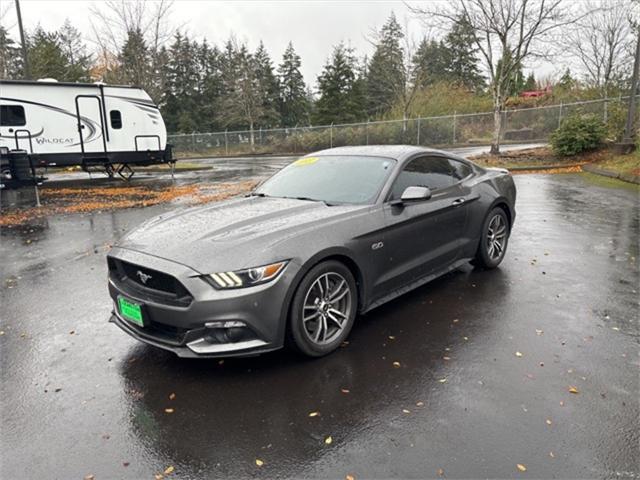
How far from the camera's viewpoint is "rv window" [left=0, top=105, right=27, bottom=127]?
15258 millimetres

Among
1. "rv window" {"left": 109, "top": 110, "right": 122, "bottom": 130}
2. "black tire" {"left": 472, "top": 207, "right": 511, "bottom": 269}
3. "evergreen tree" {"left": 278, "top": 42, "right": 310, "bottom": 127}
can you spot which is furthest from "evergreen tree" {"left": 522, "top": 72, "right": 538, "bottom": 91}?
"black tire" {"left": 472, "top": 207, "right": 511, "bottom": 269}

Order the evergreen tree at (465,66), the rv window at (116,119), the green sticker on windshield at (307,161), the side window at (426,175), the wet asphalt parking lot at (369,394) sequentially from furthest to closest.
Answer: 1. the evergreen tree at (465,66)
2. the rv window at (116,119)
3. the green sticker on windshield at (307,161)
4. the side window at (426,175)
5. the wet asphalt parking lot at (369,394)

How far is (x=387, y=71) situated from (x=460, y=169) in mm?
33358

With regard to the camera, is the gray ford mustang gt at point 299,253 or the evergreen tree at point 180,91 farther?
the evergreen tree at point 180,91

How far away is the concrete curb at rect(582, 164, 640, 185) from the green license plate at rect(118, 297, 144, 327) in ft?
43.0

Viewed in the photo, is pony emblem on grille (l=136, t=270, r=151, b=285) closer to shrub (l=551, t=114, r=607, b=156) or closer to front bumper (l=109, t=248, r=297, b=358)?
front bumper (l=109, t=248, r=297, b=358)

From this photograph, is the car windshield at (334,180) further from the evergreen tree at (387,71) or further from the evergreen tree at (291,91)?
the evergreen tree at (291,91)

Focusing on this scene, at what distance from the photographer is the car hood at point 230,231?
3268 millimetres

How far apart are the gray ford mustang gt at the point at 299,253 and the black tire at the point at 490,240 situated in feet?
0.71

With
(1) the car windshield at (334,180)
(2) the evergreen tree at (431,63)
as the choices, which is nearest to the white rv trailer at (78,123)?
(1) the car windshield at (334,180)

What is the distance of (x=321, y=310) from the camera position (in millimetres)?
3619

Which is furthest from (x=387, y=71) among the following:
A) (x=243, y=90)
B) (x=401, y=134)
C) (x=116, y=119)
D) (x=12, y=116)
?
(x=12, y=116)

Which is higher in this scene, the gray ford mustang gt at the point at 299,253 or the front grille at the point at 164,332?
the gray ford mustang gt at the point at 299,253

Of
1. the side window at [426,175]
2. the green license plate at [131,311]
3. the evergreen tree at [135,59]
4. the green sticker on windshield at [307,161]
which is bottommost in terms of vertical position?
the green license plate at [131,311]
